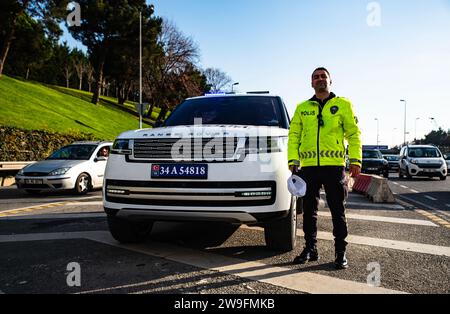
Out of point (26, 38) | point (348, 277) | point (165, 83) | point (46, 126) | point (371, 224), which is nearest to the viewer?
point (348, 277)

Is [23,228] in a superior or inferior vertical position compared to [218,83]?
inferior

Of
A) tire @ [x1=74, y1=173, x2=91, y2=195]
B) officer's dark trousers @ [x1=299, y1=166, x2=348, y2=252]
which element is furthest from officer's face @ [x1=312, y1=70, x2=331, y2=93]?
tire @ [x1=74, y1=173, x2=91, y2=195]

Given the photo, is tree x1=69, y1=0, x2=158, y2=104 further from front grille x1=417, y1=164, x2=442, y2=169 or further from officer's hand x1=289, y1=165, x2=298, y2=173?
officer's hand x1=289, y1=165, x2=298, y2=173

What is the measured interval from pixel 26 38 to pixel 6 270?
138 feet

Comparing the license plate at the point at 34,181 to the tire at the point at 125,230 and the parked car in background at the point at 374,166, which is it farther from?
the parked car in background at the point at 374,166

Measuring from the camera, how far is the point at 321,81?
3.86 metres

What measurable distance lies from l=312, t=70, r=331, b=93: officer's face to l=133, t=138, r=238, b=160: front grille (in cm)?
99

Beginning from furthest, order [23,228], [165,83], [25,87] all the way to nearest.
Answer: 1. [165,83]
2. [25,87]
3. [23,228]

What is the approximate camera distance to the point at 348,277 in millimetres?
3414

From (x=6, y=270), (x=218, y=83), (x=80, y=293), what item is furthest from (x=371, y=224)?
(x=218, y=83)

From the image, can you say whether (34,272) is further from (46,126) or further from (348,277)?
(46,126)

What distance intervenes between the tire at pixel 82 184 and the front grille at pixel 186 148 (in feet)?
21.4

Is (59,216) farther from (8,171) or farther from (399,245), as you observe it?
(8,171)

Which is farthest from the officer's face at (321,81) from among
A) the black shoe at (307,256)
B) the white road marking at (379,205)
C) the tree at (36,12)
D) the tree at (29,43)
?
the tree at (29,43)
